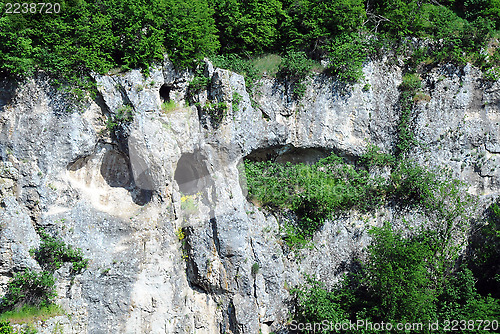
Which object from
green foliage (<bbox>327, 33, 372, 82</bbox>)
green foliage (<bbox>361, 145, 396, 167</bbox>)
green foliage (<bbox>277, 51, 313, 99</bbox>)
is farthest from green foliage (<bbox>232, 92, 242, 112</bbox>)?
green foliage (<bbox>361, 145, 396, 167</bbox>)

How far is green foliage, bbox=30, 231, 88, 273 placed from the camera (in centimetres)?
1045

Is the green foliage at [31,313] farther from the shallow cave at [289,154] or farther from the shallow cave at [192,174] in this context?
the shallow cave at [289,154]

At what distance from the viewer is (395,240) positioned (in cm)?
1319

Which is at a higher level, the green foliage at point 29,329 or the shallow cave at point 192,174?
the shallow cave at point 192,174

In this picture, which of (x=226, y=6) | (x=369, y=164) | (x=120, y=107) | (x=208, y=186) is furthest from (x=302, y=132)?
(x=120, y=107)

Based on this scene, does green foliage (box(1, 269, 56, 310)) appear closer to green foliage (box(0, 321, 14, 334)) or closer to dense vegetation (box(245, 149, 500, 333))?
green foliage (box(0, 321, 14, 334))

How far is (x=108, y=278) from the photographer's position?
1102 centimetres

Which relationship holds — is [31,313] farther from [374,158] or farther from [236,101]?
[374,158]

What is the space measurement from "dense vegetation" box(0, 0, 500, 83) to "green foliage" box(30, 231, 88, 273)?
162 inches

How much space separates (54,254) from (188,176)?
4182 millimetres

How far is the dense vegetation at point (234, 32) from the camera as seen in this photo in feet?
35.2

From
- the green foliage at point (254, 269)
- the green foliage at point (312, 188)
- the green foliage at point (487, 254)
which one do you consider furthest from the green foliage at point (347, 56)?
the green foliage at point (254, 269)

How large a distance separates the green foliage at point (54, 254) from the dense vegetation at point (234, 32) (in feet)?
13.5

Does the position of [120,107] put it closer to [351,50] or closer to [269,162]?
[269,162]
